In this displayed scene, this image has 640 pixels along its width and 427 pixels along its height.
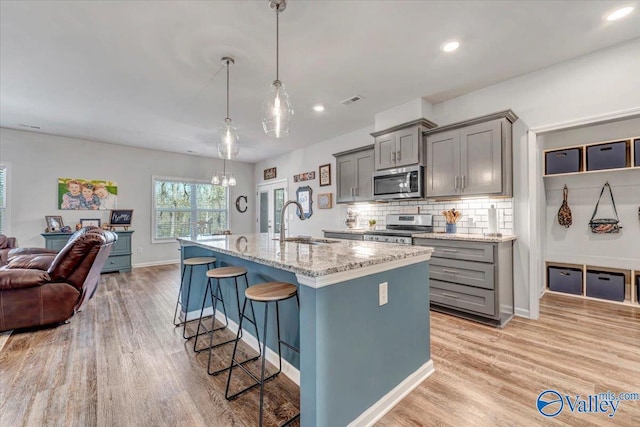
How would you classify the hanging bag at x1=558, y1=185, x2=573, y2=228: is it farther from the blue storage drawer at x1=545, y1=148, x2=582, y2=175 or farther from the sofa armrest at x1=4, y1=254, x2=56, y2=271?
the sofa armrest at x1=4, y1=254, x2=56, y2=271

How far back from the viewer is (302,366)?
137cm

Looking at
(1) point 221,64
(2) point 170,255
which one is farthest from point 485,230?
(2) point 170,255

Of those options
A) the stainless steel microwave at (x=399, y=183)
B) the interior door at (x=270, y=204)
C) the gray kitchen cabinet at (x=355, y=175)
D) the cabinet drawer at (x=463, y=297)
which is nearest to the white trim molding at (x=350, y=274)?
the cabinet drawer at (x=463, y=297)

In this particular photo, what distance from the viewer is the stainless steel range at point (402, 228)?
351cm

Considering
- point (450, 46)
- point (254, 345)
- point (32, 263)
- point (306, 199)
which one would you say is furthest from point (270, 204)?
point (450, 46)

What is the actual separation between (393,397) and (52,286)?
11.3ft

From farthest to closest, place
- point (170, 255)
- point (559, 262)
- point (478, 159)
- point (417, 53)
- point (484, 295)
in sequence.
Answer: point (170, 255)
point (559, 262)
point (478, 159)
point (484, 295)
point (417, 53)

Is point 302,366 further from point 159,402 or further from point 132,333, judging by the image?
point 132,333

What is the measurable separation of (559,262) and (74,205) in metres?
8.48

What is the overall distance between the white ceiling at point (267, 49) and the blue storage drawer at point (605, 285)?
270cm

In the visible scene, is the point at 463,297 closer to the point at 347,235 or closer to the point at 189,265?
the point at 347,235

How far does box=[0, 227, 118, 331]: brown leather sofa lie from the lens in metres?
2.69

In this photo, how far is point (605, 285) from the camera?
348 centimetres

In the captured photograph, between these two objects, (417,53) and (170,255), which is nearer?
(417,53)
